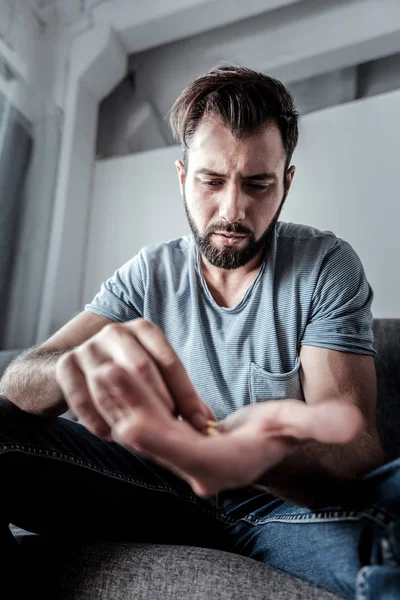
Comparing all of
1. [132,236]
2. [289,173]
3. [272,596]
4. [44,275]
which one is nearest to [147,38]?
[132,236]

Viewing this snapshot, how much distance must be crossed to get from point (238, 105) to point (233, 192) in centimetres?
18

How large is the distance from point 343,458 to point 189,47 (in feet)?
5.99

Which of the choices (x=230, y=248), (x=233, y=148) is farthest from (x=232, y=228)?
(x=233, y=148)

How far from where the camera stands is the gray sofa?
0.54 meters

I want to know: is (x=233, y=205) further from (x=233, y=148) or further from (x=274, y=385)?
(x=274, y=385)

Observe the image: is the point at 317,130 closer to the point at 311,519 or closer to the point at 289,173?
the point at 289,173

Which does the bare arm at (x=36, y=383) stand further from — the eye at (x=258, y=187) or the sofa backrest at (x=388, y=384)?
the sofa backrest at (x=388, y=384)

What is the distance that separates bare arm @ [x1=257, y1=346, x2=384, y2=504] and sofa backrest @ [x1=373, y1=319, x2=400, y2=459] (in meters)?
0.30

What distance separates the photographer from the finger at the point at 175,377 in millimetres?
458

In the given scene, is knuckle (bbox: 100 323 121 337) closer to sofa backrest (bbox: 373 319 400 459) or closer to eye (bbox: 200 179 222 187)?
eye (bbox: 200 179 222 187)

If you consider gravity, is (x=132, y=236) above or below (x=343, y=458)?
above

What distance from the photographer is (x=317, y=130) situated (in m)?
1.66

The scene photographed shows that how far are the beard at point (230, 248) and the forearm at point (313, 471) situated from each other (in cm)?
43

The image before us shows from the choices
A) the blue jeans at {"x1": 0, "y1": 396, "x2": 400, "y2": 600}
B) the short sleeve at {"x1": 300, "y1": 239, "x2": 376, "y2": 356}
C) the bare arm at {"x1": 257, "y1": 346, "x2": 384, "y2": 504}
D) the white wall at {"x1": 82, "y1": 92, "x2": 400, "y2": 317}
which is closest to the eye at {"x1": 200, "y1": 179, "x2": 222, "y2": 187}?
the short sleeve at {"x1": 300, "y1": 239, "x2": 376, "y2": 356}
